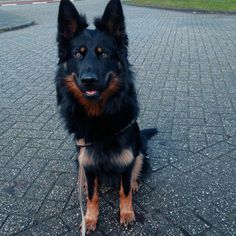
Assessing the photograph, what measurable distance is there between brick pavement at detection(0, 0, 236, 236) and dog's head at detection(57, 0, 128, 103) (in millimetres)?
1316

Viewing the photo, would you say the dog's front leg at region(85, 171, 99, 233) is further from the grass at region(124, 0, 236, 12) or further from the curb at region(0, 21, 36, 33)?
the grass at region(124, 0, 236, 12)

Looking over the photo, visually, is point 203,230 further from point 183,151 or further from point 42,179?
point 42,179

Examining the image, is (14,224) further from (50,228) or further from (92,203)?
(92,203)

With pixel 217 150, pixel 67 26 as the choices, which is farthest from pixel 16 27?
pixel 217 150

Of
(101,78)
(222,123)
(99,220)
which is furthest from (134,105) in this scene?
(222,123)

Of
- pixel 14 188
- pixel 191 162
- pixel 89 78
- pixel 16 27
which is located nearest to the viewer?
pixel 89 78

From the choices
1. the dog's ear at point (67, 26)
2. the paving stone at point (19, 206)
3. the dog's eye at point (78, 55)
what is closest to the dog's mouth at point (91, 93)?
the dog's eye at point (78, 55)

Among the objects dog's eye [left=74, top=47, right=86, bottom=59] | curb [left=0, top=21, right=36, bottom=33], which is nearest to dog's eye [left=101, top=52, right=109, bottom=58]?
dog's eye [left=74, top=47, right=86, bottom=59]

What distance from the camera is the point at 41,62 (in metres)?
8.75

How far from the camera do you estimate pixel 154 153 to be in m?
4.09

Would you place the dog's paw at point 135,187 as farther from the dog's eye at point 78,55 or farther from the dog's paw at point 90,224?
the dog's eye at point 78,55

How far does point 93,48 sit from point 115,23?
1.07ft

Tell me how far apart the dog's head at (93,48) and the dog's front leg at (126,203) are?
0.89 metres

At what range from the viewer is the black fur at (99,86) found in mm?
2711
